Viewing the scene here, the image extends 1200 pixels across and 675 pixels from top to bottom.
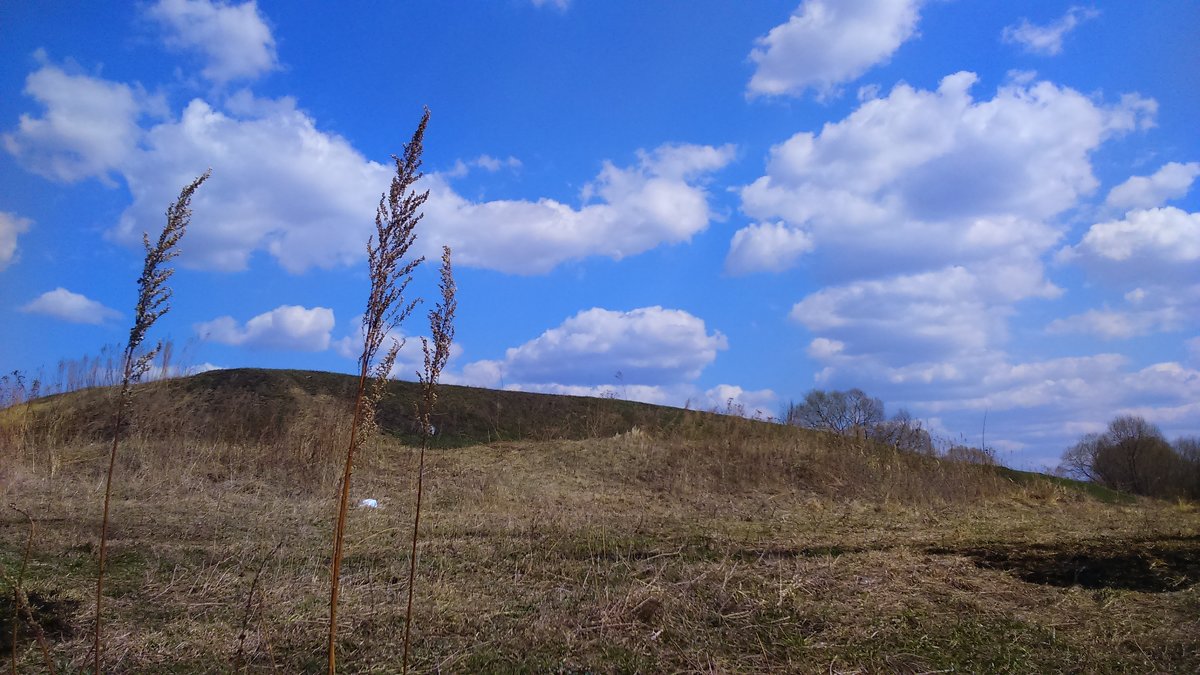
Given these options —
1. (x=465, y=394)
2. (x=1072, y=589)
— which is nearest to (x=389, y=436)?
(x=465, y=394)

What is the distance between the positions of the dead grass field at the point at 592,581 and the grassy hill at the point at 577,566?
30mm

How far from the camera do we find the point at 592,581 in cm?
578

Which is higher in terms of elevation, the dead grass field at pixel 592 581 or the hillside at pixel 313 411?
the hillside at pixel 313 411

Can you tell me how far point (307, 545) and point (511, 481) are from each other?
627 cm

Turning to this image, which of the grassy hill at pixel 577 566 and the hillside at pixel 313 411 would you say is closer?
the grassy hill at pixel 577 566

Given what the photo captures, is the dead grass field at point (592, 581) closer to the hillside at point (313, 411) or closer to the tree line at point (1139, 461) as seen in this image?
the hillside at point (313, 411)

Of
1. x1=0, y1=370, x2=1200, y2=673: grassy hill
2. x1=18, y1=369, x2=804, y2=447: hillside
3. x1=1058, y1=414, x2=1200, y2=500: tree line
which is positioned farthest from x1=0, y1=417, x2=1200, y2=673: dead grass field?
x1=1058, y1=414, x2=1200, y2=500: tree line

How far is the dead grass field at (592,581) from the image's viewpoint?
4254 mm

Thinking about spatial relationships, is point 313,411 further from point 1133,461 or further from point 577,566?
point 1133,461

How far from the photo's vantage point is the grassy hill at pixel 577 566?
4.30 meters

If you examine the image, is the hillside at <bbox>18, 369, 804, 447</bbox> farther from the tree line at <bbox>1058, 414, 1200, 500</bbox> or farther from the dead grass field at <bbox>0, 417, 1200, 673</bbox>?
the tree line at <bbox>1058, 414, 1200, 500</bbox>

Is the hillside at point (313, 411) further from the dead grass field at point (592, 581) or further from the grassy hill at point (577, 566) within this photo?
the dead grass field at point (592, 581)

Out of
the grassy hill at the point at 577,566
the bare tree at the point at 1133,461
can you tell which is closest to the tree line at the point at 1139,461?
the bare tree at the point at 1133,461

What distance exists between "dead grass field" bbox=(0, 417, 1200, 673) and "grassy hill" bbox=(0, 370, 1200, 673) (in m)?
0.03
